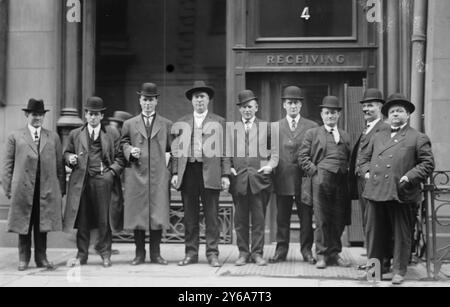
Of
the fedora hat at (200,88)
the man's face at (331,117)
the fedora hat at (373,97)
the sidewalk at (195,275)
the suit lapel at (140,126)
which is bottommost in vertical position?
the sidewalk at (195,275)

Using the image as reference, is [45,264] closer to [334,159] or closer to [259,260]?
[259,260]

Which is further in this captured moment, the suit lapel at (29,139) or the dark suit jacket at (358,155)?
the suit lapel at (29,139)

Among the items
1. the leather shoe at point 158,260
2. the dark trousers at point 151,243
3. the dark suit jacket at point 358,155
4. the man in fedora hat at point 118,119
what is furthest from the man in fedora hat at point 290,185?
the man in fedora hat at point 118,119

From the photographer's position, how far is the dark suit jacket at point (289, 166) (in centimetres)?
910

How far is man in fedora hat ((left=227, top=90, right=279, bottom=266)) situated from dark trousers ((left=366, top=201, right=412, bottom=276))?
1.56 m

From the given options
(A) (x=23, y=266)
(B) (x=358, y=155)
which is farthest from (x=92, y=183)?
(B) (x=358, y=155)

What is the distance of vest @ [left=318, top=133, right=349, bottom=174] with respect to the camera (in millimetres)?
8789

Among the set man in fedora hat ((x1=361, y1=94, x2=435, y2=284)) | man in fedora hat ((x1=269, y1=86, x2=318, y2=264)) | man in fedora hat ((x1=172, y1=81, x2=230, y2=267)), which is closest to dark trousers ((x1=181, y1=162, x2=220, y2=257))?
man in fedora hat ((x1=172, y1=81, x2=230, y2=267))

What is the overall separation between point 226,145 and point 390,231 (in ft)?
7.72

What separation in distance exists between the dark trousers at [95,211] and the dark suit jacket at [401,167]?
11.0 ft

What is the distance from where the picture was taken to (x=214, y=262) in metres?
8.91

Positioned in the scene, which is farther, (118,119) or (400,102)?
(118,119)

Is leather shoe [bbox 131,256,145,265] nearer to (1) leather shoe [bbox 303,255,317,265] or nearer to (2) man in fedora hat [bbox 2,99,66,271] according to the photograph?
(2) man in fedora hat [bbox 2,99,66,271]

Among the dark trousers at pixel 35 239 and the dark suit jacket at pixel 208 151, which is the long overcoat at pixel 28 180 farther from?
the dark suit jacket at pixel 208 151
